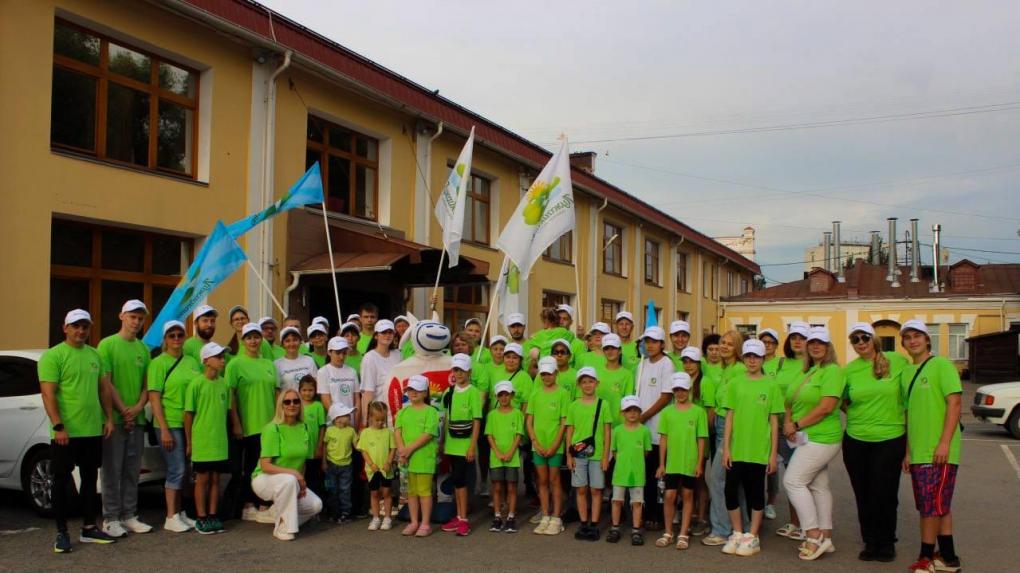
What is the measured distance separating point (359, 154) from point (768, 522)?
9.56 meters

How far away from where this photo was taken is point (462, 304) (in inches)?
698

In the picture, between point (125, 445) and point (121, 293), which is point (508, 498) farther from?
point (121, 293)

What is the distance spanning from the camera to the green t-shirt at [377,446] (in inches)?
290

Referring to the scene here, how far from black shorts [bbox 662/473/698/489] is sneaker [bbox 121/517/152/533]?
4.28 m

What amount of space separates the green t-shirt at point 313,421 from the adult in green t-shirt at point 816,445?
12.9 feet

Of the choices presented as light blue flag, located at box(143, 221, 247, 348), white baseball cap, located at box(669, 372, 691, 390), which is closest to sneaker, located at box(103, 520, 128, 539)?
light blue flag, located at box(143, 221, 247, 348)

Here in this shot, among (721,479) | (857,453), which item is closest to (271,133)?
(721,479)

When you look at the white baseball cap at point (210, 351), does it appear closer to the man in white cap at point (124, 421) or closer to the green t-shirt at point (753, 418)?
the man in white cap at point (124, 421)

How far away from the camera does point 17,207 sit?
9.10 meters

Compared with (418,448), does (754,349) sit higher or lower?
higher

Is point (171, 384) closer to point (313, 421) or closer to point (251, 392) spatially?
point (251, 392)

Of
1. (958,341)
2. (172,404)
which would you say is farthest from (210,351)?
(958,341)

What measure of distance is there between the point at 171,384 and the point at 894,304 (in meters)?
40.9

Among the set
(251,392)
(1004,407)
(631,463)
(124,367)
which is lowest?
(1004,407)
